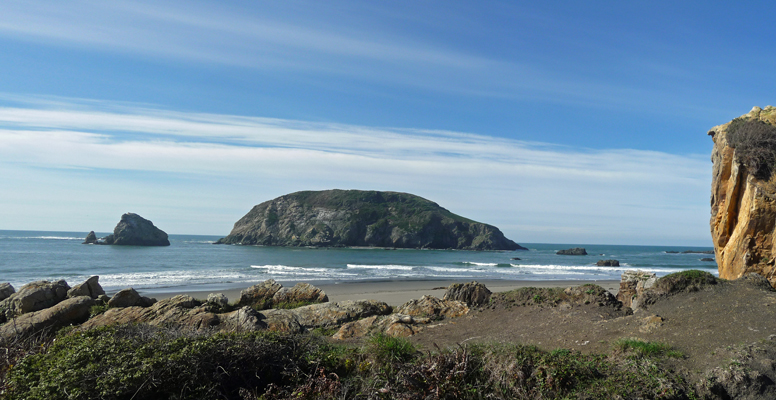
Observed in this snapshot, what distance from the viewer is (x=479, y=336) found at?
28.1 feet

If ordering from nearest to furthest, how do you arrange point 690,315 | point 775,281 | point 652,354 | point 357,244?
point 652,354
point 690,315
point 775,281
point 357,244

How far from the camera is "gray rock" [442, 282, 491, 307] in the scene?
447 inches

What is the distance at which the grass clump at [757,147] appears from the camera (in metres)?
10.7

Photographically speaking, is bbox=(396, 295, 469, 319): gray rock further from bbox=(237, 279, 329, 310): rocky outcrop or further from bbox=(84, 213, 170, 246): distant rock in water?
bbox=(84, 213, 170, 246): distant rock in water

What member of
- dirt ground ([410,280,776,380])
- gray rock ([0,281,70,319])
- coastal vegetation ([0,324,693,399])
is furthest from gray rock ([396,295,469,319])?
gray rock ([0,281,70,319])

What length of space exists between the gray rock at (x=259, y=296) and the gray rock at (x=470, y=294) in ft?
18.9

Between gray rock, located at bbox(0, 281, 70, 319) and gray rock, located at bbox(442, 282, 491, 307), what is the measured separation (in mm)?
11666

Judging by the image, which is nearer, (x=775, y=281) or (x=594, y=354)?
(x=594, y=354)

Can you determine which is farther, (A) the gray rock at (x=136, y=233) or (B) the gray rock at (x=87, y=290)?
(A) the gray rock at (x=136, y=233)

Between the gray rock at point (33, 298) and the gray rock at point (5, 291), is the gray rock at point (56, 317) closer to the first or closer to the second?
the gray rock at point (33, 298)

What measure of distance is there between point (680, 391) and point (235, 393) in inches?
208

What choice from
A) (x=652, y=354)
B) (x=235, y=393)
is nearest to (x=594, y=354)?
(x=652, y=354)

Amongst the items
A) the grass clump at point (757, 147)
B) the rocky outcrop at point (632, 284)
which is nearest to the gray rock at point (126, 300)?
the rocky outcrop at point (632, 284)

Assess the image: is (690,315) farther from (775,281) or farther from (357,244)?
(357,244)
